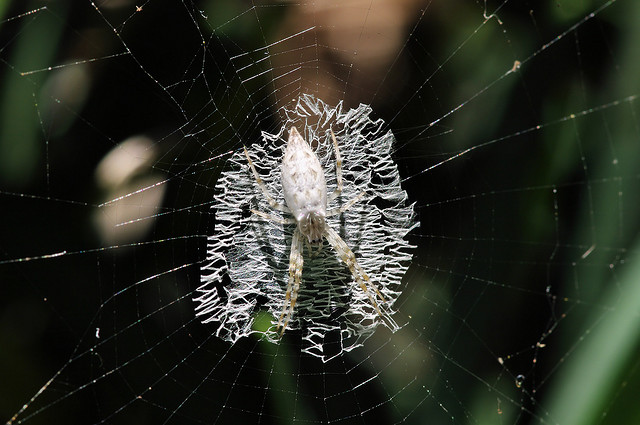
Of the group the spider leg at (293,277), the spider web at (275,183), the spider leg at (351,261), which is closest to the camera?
the spider web at (275,183)

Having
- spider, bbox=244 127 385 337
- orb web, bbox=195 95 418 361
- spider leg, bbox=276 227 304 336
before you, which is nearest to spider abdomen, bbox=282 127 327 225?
spider, bbox=244 127 385 337

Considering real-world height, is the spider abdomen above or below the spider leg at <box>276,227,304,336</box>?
above

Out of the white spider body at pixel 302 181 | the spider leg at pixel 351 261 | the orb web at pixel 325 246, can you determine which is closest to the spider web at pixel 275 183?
the orb web at pixel 325 246

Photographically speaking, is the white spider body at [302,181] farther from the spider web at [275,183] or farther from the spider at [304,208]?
the spider web at [275,183]

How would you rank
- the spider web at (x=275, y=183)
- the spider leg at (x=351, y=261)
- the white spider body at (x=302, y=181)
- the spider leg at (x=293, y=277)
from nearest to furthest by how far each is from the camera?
the spider web at (x=275, y=183), the white spider body at (x=302, y=181), the spider leg at (x=293, y=277), the spider leg at (x=351, y=261)

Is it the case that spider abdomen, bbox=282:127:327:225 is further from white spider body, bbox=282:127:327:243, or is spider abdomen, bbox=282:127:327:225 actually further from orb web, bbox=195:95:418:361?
orb web, bbox=195:95:418:361

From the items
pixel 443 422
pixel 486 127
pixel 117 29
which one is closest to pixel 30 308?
pixel 117 29

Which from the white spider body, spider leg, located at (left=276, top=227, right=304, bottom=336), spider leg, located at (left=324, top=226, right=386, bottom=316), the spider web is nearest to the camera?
the spider web
